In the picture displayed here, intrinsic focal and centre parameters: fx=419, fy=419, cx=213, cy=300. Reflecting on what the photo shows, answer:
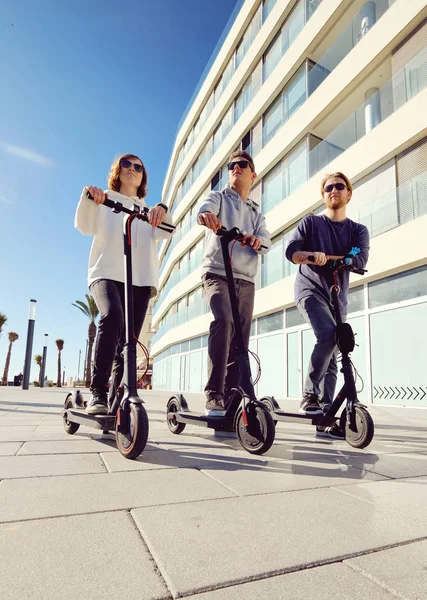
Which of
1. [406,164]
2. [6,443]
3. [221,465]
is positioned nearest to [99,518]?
[221,465]

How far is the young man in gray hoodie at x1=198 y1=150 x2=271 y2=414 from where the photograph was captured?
3.20 metres

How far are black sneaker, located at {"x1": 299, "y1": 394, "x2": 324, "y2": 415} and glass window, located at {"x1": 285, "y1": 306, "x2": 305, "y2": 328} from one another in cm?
1005

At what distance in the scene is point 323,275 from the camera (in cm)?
361

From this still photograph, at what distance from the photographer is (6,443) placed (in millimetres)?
2924

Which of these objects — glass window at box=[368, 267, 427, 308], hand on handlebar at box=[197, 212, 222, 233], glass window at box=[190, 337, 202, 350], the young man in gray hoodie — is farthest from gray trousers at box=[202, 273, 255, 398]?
glass window at box=[190, 337, 202, 350]

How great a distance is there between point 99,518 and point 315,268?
276 centimetres

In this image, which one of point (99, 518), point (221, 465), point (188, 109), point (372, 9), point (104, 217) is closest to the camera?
point (99, 518)

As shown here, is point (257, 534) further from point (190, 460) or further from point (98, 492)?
point (190, 460)

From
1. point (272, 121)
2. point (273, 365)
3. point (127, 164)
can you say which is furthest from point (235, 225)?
point (272, 121)

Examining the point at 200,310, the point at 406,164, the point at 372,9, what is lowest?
the point at 200,310

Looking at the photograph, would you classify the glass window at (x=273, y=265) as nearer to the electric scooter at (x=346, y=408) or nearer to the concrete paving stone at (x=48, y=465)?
the electric scooter at (x=346, y=408)

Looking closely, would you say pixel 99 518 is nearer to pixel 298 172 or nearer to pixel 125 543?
pixel 125 543

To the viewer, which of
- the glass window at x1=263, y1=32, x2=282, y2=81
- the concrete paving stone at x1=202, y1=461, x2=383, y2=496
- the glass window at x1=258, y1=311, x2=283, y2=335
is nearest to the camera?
Result: the concrete paving stone at x1=202, y1=461, x2=383, y2=496

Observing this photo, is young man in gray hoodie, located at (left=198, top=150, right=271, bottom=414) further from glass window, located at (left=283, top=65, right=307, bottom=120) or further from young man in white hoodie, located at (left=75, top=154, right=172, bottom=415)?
glass window, located at (left=283, top=65, right=307, bottom=120)
